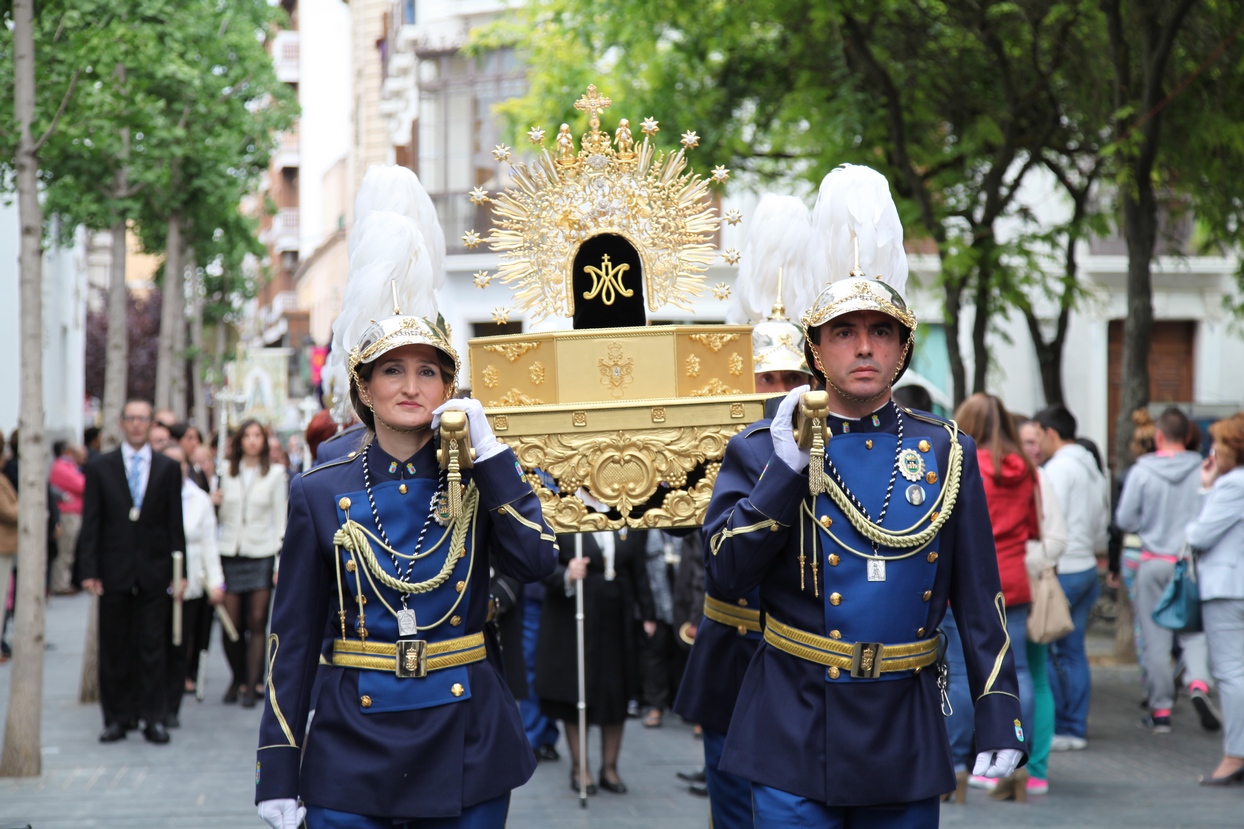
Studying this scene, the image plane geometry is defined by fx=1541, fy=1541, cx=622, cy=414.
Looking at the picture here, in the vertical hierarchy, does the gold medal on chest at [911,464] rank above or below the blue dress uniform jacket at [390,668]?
above

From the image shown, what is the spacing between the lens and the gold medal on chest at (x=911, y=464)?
4.16m

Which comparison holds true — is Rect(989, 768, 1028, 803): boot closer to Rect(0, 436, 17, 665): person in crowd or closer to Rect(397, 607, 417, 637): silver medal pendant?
Rect(397, 607, 417, 637): silver medal pendant

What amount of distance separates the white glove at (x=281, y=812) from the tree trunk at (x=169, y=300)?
16545 millimetres

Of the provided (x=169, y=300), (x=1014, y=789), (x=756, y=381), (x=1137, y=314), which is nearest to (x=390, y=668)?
(x=756, y=381)

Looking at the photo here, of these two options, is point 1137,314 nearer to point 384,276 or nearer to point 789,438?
point 384,276

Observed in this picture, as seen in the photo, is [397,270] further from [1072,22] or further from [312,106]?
[312,106]

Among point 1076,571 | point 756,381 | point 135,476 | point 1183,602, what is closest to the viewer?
point 756,381

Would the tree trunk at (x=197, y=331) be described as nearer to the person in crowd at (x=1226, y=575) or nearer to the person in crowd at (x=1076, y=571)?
the person in crowd at (x=1076, y=571)

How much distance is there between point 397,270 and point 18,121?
4.74 metres

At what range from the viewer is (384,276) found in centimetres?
504

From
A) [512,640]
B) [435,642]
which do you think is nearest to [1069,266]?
[512,640]

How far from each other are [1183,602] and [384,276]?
599cm

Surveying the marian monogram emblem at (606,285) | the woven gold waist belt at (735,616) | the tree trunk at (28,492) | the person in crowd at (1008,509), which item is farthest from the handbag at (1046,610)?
the tree trunk at (28,492)

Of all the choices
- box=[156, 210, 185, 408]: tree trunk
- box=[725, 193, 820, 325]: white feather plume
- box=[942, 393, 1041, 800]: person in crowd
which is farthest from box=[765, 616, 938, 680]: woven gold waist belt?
box=[156, 210, 185, 408]: tree trunk
